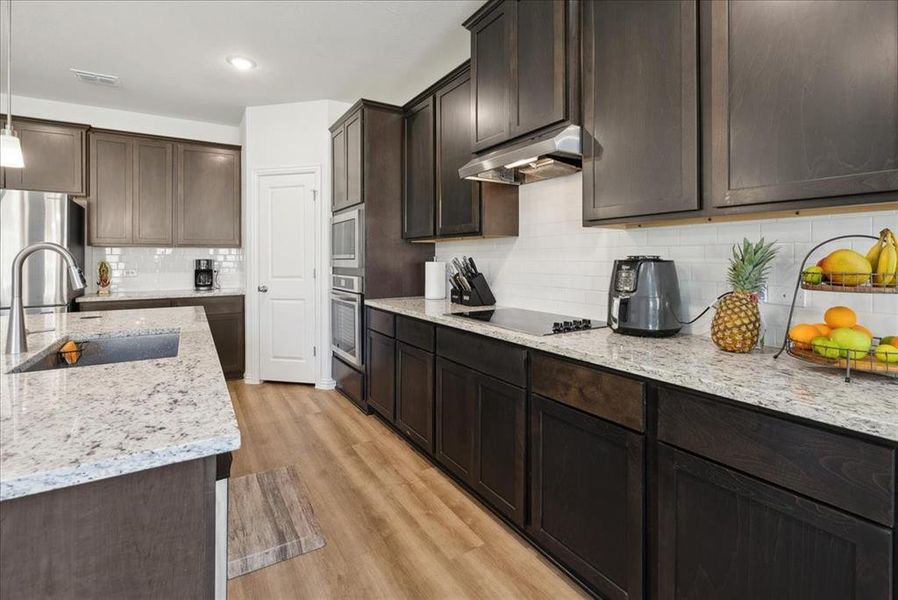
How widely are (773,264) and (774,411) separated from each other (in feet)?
2.60

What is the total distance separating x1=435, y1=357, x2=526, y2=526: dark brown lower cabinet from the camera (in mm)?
1941

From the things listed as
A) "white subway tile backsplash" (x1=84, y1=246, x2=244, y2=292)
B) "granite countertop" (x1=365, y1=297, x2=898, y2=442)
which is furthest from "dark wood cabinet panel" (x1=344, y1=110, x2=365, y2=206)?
"granite countertop" (x1=365, y1=297, x2=898, y2=442)

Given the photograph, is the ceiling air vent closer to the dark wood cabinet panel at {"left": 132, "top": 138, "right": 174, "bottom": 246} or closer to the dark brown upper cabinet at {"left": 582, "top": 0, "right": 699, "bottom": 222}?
the dark wood cabinet panel at {"left": 132, "top": 138, "right": 174, "bottom": 246}

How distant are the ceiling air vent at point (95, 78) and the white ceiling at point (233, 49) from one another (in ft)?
0.21

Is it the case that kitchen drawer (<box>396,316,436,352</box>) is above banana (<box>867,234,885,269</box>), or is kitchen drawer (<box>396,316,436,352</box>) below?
below

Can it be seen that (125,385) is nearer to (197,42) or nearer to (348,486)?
(348,486)

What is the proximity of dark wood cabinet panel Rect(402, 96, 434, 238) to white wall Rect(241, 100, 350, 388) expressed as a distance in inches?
41.9

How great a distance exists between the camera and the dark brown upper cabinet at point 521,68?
78.0 inches

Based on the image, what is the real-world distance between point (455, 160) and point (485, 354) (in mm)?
1437

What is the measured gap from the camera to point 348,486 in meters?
2.48

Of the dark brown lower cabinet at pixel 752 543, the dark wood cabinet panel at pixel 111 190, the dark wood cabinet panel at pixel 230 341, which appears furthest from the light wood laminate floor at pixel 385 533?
the dark wood cabinet panel at pixel 111 190

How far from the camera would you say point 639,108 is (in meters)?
1.70

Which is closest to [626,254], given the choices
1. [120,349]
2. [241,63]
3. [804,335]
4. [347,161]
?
[804,335]

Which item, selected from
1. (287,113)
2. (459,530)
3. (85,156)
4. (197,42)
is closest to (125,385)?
(459,530)
